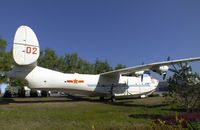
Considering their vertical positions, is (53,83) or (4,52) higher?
(4,52)

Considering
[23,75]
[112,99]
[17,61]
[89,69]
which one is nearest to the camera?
[17,61]

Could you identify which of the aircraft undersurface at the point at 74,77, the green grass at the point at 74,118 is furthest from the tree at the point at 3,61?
the green grass at the point at 74,118

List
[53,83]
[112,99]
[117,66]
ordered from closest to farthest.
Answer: [53,83], [112,99], [117,66]

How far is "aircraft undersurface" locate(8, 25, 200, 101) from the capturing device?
24.8 m

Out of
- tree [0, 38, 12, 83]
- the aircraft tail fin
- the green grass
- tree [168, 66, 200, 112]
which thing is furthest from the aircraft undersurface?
tree [0, 38, 12, 83]

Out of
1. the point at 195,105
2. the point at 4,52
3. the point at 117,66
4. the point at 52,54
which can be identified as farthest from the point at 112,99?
the point at 117,66

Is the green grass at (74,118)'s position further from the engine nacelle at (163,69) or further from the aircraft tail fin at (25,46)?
the engine nacelle at (163,69)

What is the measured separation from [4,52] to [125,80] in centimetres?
2374

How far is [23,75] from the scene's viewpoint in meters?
26.1

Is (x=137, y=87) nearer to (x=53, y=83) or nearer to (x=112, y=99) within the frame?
(x=112, y=99)

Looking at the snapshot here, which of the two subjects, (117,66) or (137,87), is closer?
(137,87)

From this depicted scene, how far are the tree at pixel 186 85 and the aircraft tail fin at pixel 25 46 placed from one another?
1290 cm

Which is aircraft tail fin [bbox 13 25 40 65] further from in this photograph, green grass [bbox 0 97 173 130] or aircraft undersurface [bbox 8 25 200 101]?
green grass [bbox 0 97 173 130]

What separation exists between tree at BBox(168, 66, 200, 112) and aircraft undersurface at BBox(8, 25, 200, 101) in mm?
6244
